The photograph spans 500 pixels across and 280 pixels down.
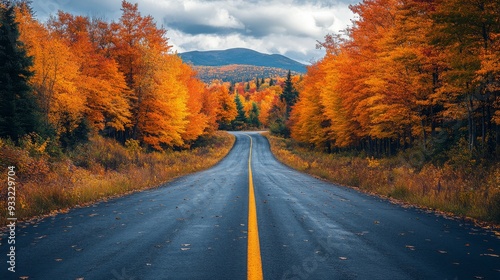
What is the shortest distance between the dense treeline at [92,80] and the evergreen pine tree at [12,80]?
0.05 m

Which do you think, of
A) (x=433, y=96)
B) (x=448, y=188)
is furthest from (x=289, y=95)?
(x=448, y=188)

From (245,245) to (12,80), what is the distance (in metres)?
18.3

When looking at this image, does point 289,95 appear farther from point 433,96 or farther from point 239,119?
point 433,96

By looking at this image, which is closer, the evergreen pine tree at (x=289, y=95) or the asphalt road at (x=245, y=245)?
the asphalt road at (x=245, y=245)

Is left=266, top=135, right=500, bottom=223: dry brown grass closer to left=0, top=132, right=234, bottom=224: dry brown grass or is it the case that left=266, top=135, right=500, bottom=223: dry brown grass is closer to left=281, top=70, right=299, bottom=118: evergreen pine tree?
left=0, top=132, right=234, bottom=224: dry brown grass

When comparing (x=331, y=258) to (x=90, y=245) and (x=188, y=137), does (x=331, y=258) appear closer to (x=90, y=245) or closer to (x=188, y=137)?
(x=90, y=245)

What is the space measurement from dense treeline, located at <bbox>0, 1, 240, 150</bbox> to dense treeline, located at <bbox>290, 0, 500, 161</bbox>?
16365 millimetres

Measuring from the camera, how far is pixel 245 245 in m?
5.57

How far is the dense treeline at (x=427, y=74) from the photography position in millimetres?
14516

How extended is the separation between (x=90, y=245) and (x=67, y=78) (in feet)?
69.4

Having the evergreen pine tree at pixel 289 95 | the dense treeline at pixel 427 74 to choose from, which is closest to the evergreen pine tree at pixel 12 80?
the dense treeline at pixel 427 74

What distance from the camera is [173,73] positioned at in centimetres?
3397

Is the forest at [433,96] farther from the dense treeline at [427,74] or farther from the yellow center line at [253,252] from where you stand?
the yellow center line at [253,252]

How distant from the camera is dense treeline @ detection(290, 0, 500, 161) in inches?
571
